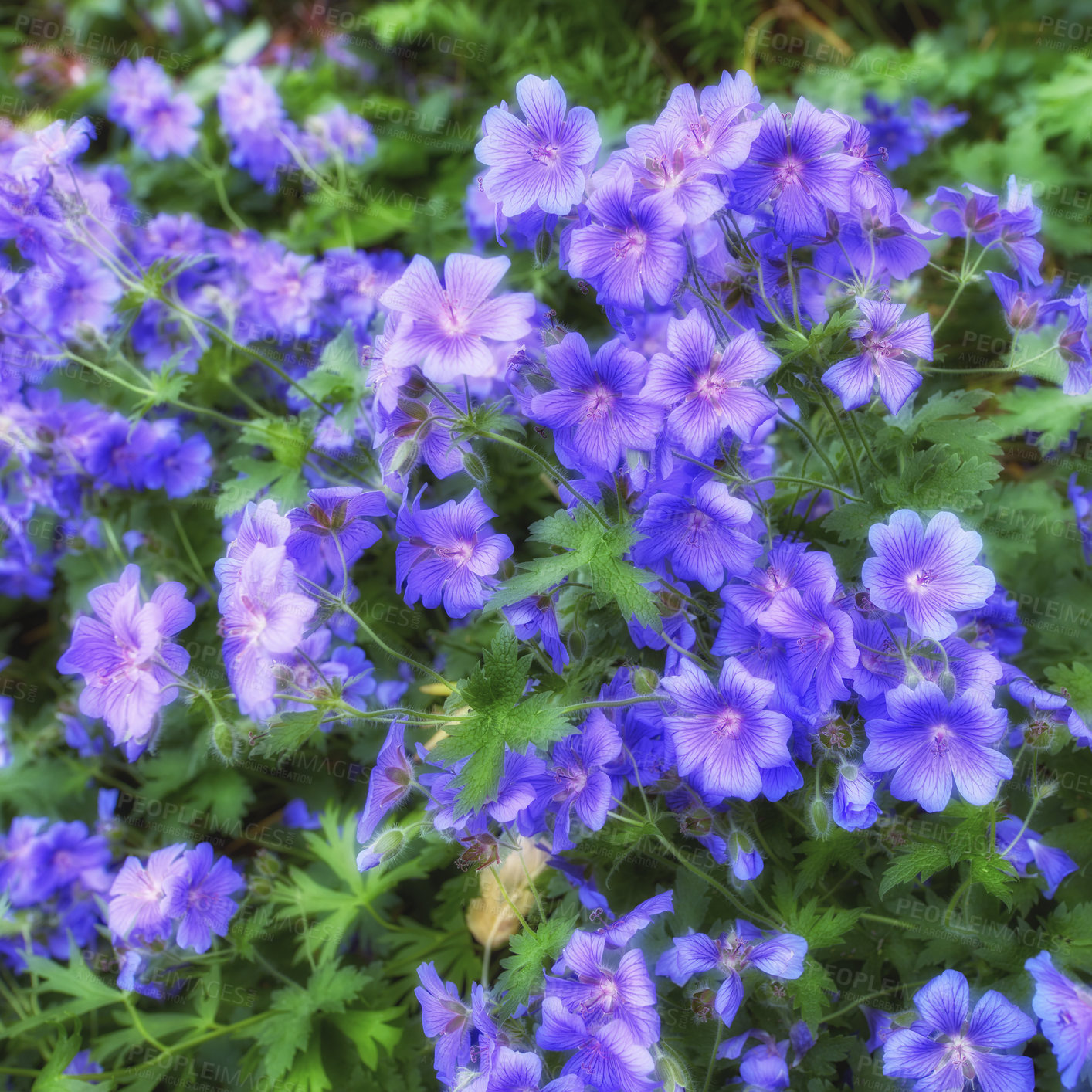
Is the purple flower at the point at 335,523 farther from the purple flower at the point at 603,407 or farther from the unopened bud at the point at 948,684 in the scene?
the unopened bud at the point at 948,684

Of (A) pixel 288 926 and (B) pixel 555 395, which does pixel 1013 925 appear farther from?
(A) pixel 288 926

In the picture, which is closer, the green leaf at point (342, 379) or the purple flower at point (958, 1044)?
the purple flower at point (958, 1044)

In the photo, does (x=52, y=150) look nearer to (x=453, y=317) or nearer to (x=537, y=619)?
(x=453, y=317)

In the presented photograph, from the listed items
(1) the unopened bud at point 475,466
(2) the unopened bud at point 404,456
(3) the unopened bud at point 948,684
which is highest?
(2) the unopened bud at point 404,456

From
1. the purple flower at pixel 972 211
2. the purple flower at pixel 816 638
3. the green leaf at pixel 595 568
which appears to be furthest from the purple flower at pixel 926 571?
the purple flower at pixel 972 211

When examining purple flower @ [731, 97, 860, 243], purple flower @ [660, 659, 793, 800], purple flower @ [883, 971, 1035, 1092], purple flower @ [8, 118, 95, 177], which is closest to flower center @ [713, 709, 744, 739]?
purple flower @ [660, 659, 793, 800]

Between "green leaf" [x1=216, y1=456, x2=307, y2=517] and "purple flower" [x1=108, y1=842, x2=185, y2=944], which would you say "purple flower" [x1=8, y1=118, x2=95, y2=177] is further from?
"purple flower" [x1=108, y1=842, x2=185, y2=944]

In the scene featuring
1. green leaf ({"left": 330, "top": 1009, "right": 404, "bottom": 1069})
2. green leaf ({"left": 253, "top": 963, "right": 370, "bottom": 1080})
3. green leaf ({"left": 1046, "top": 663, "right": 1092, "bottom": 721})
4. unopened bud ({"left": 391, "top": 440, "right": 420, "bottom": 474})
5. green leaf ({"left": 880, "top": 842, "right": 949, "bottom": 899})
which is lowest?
green leaf ({"left": 330, "top": 1009, "right": 404, "bottom": 1069})
